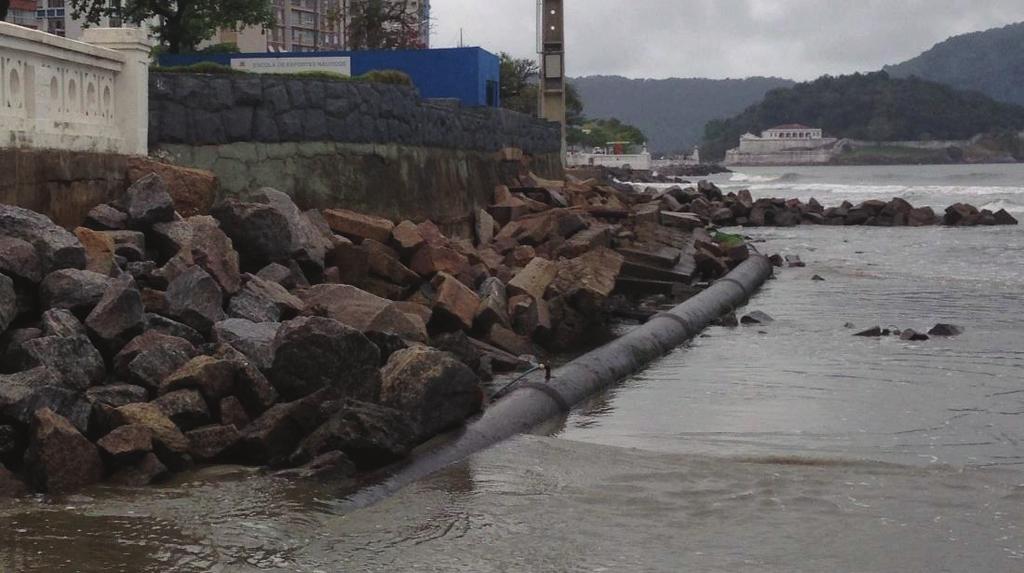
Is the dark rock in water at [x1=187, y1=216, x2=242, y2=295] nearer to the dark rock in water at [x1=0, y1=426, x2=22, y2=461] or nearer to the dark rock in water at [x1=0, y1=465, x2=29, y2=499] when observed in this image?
the dark rock in water at [x1=0, y1=426, x2=22, y2=461]

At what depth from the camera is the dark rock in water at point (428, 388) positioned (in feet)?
26.3

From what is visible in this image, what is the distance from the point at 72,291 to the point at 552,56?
37145 mm

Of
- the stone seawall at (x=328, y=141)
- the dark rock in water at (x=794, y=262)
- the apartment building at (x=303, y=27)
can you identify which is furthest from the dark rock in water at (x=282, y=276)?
the apartment building at (x=303, y=27)

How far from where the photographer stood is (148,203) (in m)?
10.4

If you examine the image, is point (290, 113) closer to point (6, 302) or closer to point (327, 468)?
point (6, 302)

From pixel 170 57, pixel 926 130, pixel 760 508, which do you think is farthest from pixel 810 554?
pixel 926 130

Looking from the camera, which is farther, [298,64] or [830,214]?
[830,214]

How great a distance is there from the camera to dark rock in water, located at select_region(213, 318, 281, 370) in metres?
8.33

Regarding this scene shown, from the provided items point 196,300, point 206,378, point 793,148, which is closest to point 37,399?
point 206,378

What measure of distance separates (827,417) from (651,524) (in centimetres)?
335

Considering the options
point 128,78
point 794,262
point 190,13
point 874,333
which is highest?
point 190,13

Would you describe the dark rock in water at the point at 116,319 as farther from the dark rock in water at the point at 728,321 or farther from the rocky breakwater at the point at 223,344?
the dark rock in water at the point at 728,321

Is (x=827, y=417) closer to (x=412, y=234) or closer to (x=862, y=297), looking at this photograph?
(x=412, y=234)

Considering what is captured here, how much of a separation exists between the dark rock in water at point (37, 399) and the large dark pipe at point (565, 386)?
1485mm
